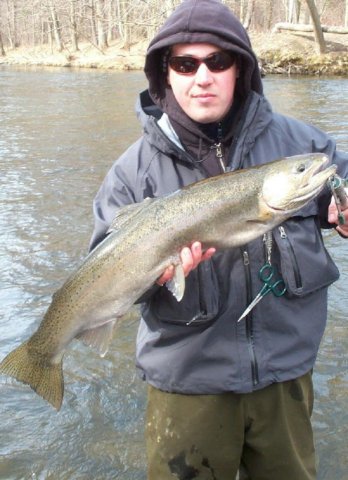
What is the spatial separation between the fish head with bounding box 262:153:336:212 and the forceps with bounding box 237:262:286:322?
260 millimetres

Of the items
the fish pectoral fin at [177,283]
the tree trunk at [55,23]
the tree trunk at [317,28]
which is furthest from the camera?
the tree trunk at [55,23]

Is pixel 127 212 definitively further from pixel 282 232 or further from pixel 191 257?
pixel 282 232

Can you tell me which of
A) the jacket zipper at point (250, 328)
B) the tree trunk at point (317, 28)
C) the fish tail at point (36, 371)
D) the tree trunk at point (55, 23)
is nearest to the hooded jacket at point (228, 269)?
the jacket zipper at point (250, 328)

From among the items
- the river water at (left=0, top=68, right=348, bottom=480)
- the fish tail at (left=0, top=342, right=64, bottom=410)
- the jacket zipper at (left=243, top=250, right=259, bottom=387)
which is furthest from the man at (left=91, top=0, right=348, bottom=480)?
the river water at (left=0, top=68, right=348, bottom=480)

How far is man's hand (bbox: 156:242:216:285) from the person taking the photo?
2.17 m

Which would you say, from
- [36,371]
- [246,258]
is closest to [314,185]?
[246,258]

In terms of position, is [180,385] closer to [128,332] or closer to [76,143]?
[128,332]

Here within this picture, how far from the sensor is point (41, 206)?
761 cm

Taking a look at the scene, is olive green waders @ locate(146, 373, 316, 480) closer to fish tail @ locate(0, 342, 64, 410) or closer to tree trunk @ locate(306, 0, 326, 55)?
fish tail @ locate(0, 342, 64, 410)

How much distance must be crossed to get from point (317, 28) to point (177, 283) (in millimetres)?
23290

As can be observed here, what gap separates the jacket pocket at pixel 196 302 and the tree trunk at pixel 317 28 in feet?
75.3

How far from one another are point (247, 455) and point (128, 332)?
2124 millimetres

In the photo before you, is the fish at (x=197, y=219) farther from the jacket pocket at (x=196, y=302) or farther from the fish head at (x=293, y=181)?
the jacket pocket at (x=196, y=302)

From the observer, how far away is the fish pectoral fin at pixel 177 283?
214 centimetres
